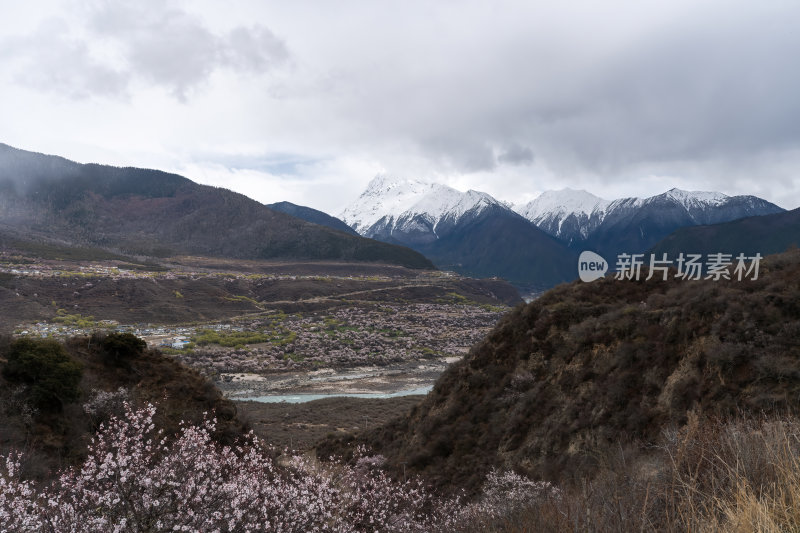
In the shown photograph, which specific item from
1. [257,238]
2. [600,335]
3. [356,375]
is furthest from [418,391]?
[257,238]

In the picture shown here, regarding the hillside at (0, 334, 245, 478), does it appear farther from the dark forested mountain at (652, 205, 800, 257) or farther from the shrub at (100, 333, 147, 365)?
the dark forested mountain at (652, 205, 800, 257)

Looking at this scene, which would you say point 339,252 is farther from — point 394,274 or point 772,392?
point 772,392

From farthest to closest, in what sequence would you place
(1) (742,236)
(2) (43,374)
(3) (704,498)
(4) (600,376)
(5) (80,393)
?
(1) (742,236)
(5) (80,393)
(2) (43,374)
(4) (600,376)
(3) (704,498)

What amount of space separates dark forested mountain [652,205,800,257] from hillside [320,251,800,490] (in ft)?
478

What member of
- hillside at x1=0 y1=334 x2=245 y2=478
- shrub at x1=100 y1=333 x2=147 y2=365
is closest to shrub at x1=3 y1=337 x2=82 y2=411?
hillside at x1=0 y1=334 x2=245 y2=478

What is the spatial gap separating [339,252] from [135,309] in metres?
108

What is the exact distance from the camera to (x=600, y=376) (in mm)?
14641

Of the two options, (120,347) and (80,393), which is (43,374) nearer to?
(80,393)

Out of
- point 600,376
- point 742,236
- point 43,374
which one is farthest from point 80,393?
point 742,236

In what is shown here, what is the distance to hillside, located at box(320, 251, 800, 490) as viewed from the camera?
11094 millimetres

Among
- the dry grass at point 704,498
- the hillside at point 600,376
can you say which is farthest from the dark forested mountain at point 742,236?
the dry grass at point 704,498

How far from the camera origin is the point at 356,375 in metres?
56.1

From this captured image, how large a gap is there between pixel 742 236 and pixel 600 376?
183868 millimetres

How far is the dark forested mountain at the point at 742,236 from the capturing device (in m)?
146
